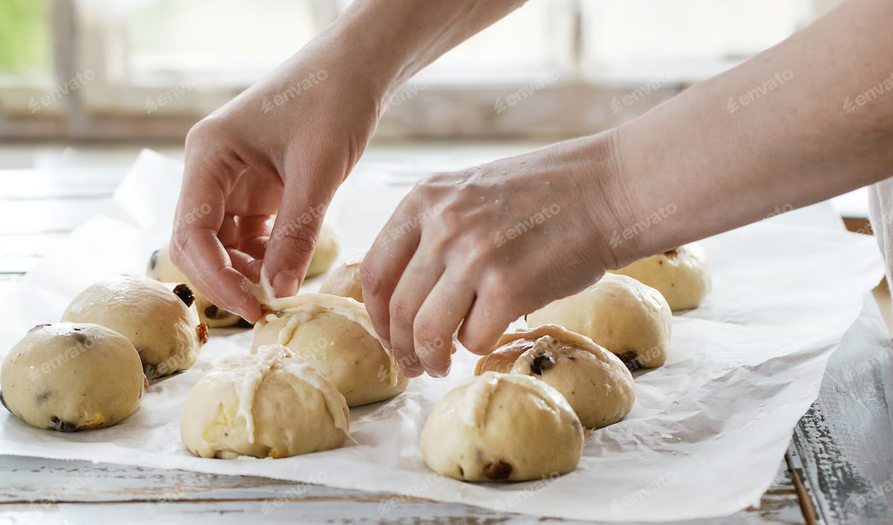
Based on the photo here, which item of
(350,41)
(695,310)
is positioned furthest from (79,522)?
(695,310)

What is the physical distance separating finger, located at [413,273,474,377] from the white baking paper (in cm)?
19

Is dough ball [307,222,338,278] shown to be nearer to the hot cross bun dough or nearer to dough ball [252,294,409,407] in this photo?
dough ball [252,294,409,407]

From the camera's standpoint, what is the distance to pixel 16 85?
4320 mm

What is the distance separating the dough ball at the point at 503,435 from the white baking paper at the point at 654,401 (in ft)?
0.08

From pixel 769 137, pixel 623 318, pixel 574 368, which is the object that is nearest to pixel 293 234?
pixel 574 368

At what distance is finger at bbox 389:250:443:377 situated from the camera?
129 centimetres

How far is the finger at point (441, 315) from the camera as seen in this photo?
1.27 m

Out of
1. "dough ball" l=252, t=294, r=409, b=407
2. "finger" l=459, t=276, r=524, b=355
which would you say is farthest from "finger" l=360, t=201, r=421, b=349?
"dough ball" l=252, t=294, r=409, b=407

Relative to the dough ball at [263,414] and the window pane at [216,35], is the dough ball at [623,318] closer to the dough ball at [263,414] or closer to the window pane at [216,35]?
the dough ball at [263,414]

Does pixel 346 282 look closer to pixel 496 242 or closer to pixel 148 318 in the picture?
pixel 148 318

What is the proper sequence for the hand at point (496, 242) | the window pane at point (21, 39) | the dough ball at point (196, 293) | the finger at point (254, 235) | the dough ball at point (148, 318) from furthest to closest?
the window pane at point (21, 39) < the dough ball at point (196, 293) < the finger at point (254, 235) < the dough ball at point (148, 318) < the hand at point (496, 242)

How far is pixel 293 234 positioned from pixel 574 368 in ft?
1.84

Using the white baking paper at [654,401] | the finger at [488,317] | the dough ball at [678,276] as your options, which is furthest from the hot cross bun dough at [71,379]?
the dough ball at [678,276]

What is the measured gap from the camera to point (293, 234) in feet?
5.28
